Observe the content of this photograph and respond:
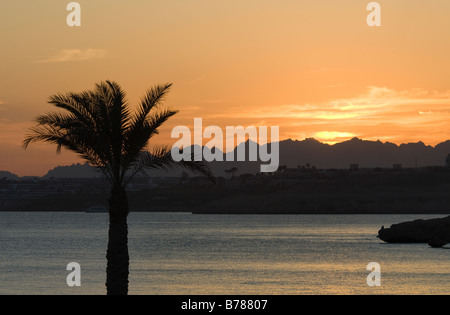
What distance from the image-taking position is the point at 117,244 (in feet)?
95.6

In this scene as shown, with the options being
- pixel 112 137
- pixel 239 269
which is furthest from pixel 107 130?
pixel 239 269

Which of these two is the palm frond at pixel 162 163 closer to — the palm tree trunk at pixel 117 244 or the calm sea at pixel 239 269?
the palm tree trunk at pixel 117 244

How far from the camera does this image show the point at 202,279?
59.4 metres

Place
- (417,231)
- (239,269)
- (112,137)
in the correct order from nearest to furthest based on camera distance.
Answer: (112,137) < (239,269) < (417,231)

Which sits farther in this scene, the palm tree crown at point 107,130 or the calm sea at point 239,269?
the calm sea at point 239,269

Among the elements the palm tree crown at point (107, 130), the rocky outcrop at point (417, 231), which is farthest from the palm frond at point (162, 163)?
the rocky outcrop at point (417, 231)

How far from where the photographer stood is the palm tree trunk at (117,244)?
1139 inches

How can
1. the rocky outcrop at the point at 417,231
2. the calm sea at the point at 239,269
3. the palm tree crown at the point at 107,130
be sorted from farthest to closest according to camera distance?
the rocky outcrop at the point at 417,231 < the calm sea at the point at 239,269 < the palm tree crown at the point at 107,130

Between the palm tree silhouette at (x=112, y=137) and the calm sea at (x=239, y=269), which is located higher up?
the palm tree silhouette at (x=112, y=137)

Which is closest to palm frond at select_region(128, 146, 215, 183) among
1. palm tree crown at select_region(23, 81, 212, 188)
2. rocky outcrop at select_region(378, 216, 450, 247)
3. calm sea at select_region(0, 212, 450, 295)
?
palm tree crown at select_region(23, 81, 212, 188)

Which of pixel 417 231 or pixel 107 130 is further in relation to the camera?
pixel 417 231

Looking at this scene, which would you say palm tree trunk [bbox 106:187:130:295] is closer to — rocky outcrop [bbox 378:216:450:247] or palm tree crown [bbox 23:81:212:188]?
palm tree crown [bbox 23:81:212:188]

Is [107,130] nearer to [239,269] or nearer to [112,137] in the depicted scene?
[112,137]
